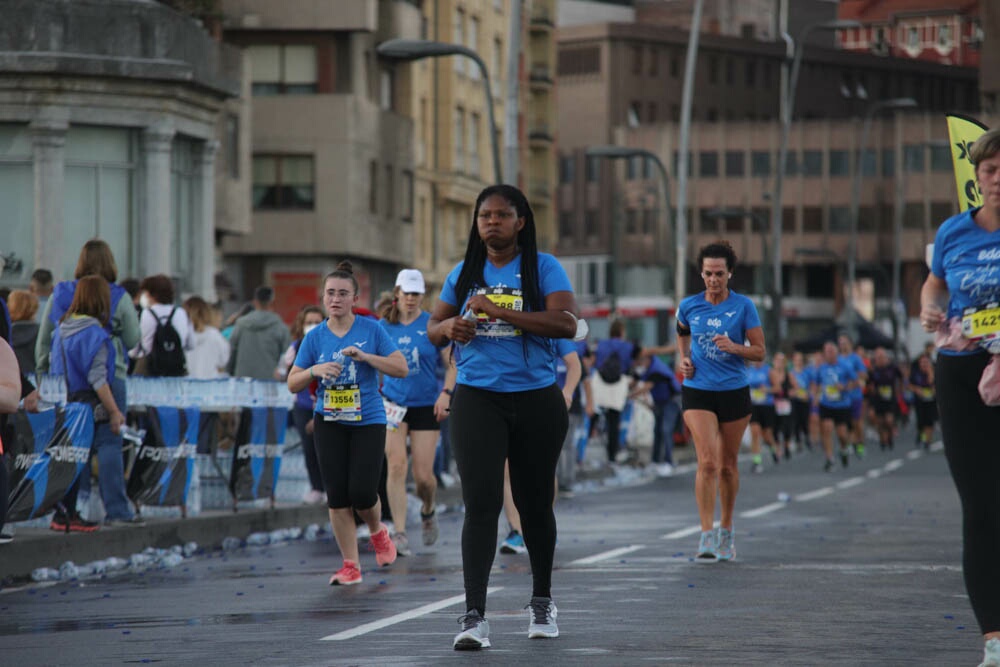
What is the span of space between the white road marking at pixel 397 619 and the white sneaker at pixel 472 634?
2.64ft

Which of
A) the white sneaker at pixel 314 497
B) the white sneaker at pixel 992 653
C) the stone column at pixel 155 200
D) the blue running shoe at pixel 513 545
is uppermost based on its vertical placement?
the stone column at pixel 155 200

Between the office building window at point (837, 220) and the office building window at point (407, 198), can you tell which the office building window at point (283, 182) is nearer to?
the office building window at point (407, 198)

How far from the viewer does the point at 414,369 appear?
16094 mm

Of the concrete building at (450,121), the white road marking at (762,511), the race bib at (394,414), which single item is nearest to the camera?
the race bib at (394,414)

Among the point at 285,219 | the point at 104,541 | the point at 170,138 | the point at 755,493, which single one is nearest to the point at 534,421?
the point at 104,541

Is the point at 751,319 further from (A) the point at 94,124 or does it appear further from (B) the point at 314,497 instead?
(A) the point at 94,124

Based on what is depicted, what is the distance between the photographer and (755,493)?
25859 millimetres

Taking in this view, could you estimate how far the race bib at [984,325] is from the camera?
827 cm

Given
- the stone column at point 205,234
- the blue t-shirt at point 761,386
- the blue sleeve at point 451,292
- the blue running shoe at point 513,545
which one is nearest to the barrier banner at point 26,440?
the blue running shoe at point 513,545

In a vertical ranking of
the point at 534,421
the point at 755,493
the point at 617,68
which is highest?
the point at 617,68

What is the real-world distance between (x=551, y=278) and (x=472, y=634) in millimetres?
1554

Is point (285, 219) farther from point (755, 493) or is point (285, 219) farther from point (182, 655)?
point (182, 655)

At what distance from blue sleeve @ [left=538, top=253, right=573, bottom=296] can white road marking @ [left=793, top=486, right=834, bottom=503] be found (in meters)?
14.1

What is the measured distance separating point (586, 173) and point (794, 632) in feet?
381
